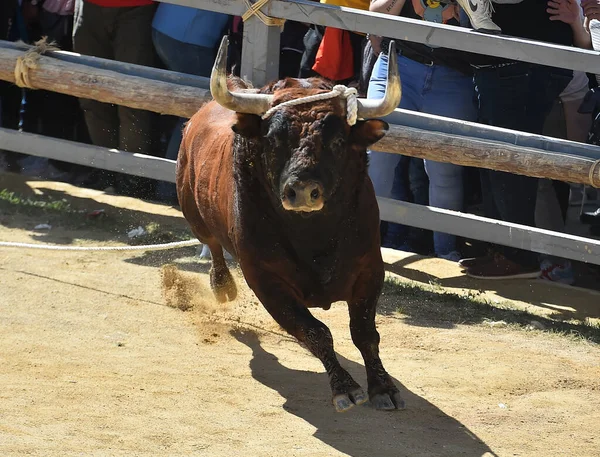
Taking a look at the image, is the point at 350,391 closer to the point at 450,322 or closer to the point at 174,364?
the point at 174,364

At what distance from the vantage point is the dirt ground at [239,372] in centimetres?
526

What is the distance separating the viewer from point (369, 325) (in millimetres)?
5910

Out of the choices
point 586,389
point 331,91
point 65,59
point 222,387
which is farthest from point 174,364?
point 65,59

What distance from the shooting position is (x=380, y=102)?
18.9 ft

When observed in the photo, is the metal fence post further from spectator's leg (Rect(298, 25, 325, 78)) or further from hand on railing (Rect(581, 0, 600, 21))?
hand on railing (Rect(581, 0, 600, 21))

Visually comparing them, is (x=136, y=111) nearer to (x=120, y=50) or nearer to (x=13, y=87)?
(x=120, y=50)

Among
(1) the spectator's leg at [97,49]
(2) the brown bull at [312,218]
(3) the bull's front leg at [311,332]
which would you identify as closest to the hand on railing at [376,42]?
(1) the spectator's leg at [97,49]

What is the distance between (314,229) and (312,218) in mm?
64

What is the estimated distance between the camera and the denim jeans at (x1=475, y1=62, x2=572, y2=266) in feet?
25.5

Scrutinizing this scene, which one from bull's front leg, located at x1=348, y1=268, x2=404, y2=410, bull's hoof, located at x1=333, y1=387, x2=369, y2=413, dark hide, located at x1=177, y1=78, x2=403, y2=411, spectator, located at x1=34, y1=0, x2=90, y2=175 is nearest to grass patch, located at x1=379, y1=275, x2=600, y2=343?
bull's front leg, located at x1=348, y1=268, x2=404, y2=410

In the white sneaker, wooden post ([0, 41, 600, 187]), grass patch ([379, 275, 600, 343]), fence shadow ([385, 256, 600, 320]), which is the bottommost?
grass patch ([379, 275, 600, 343])

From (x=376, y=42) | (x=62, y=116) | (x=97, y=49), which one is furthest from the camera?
(x=62, y=116)

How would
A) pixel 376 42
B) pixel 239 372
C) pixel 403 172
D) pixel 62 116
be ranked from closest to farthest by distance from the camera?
pixel 239 372, pixel 376 42, pixel 403 172, pixel 62 116

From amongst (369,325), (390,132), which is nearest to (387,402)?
(369,325)
